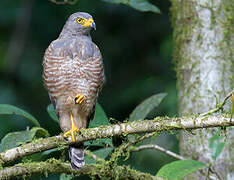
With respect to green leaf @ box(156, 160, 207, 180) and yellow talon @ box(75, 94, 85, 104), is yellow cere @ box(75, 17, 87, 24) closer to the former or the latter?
yellow talon @ box(75, 94, 85, 104)

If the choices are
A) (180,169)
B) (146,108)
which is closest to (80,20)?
(146,108)

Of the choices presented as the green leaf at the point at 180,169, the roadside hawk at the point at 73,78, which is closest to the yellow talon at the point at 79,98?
the roadside hawk at the point at 73,78

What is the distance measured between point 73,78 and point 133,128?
1181 mm

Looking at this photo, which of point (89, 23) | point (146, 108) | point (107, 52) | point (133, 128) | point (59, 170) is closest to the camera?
point (133, 128)

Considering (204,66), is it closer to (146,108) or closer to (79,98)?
(146,108)

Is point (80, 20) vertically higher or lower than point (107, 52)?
higher

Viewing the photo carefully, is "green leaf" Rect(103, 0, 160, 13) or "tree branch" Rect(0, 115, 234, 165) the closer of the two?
"tree branch" Rect(0, 115, 234, 165)

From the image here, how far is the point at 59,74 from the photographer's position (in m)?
3.71

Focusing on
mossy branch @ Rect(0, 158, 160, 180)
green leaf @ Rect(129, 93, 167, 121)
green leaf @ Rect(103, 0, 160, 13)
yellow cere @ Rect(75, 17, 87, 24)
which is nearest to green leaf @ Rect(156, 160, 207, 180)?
mossy branch @ Rect(0, 158, 160, 180)

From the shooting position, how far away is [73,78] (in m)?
3.73

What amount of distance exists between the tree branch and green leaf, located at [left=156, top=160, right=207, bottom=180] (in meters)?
0.28

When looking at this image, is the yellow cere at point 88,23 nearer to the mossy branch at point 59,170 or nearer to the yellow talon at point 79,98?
the yellow talon at point 79,98

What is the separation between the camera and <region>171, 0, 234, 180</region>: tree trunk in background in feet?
11.4

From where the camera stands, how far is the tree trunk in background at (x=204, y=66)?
3.47 meters
